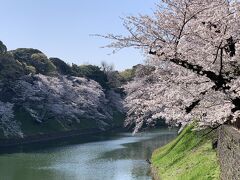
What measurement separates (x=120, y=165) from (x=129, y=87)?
25.4ft

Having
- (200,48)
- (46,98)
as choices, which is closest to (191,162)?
(200,48)

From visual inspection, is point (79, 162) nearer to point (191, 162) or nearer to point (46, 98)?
point (191, 162)

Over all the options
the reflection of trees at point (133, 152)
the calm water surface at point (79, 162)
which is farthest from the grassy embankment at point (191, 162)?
the reflection of trees at point (133, 152)

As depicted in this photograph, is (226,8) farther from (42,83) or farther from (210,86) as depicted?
(42,83)

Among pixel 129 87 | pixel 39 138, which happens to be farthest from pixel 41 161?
pixel 39 138

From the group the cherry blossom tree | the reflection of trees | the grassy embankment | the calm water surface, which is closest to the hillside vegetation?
the calm water surface

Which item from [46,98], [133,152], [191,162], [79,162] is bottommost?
[79,162]

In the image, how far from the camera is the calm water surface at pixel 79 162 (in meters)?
28.1

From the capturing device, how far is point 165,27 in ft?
30.9

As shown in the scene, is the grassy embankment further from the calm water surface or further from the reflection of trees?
the reflection of trees

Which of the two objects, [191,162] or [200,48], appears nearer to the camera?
[200,48]

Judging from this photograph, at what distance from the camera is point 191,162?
19547mm

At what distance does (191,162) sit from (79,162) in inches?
654

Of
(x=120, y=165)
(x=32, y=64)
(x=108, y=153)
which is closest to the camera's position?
(x=120, y=165)
